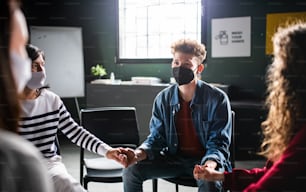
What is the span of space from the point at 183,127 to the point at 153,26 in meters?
2.41

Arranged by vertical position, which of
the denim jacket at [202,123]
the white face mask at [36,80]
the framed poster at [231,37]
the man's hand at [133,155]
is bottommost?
the man's hand at [133,155]

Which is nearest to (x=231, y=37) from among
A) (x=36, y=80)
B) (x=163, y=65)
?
(x=163, y=65)

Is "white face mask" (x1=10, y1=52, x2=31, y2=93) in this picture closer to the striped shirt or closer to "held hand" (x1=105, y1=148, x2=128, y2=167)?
the striped shirt

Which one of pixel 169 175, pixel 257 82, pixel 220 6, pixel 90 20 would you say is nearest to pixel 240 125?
pixel 257 82

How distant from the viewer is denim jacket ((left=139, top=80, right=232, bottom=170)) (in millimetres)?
1750

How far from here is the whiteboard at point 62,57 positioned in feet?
13.5

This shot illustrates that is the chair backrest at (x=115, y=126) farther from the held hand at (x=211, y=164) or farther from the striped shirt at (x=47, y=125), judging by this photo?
the held hand at (x=211, y=164)

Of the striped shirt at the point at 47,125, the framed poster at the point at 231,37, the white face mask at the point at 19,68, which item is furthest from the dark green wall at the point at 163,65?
the white face mask at the point at 19,68

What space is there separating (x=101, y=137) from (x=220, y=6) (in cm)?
211

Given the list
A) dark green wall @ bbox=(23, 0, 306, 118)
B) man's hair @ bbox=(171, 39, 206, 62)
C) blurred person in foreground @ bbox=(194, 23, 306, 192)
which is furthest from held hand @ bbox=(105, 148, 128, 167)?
dark green wall @ bbox=(23, 0, 306, 118)

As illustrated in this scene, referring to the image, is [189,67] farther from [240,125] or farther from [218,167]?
[240,125]

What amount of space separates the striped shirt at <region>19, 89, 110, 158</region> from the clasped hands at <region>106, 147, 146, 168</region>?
4cm

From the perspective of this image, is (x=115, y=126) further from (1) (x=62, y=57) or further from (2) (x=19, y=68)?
(1) (x=62, y=57)

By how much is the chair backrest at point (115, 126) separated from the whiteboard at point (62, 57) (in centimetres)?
204
